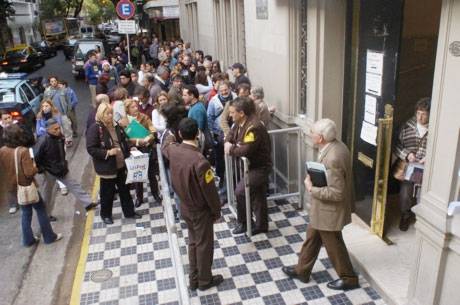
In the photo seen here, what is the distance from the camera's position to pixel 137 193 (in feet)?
21.6

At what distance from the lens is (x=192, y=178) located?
397 centimetres

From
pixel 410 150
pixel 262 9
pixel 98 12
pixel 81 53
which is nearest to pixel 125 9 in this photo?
pixel 262 9

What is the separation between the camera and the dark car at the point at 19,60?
77.1 feet

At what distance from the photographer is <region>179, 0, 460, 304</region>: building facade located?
10.6 ft

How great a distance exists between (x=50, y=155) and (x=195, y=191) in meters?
2.70

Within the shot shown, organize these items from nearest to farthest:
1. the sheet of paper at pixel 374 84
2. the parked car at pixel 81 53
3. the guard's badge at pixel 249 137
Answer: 1. the sheet of paper at pixel 374 84
2. the guard's badge at pixel 249 137
3. the parked car at pixel 81 53

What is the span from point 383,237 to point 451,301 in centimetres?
163

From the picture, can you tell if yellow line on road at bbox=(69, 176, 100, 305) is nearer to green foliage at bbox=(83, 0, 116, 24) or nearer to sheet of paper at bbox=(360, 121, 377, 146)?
sheet of paper at bbox=(360, 121, 377, 146)

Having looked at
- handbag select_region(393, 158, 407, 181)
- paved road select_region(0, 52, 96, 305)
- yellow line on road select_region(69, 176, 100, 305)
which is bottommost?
paved road select_region(0, 52, 96, 305)

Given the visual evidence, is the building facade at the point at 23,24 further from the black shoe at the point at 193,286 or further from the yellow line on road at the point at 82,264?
the black shoe at the point at 193,286

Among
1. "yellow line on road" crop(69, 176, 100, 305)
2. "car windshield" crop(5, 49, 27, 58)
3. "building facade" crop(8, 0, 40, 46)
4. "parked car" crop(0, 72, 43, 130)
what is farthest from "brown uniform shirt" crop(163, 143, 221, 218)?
"building facade" crop(8, 0, 40, 46)

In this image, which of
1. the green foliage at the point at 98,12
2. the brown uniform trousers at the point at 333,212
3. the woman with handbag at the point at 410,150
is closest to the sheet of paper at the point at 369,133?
the woman with handbag at the point at 410,150

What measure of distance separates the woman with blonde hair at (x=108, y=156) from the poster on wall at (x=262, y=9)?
302 centimetres

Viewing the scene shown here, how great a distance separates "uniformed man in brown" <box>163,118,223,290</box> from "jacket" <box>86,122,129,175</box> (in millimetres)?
1710
